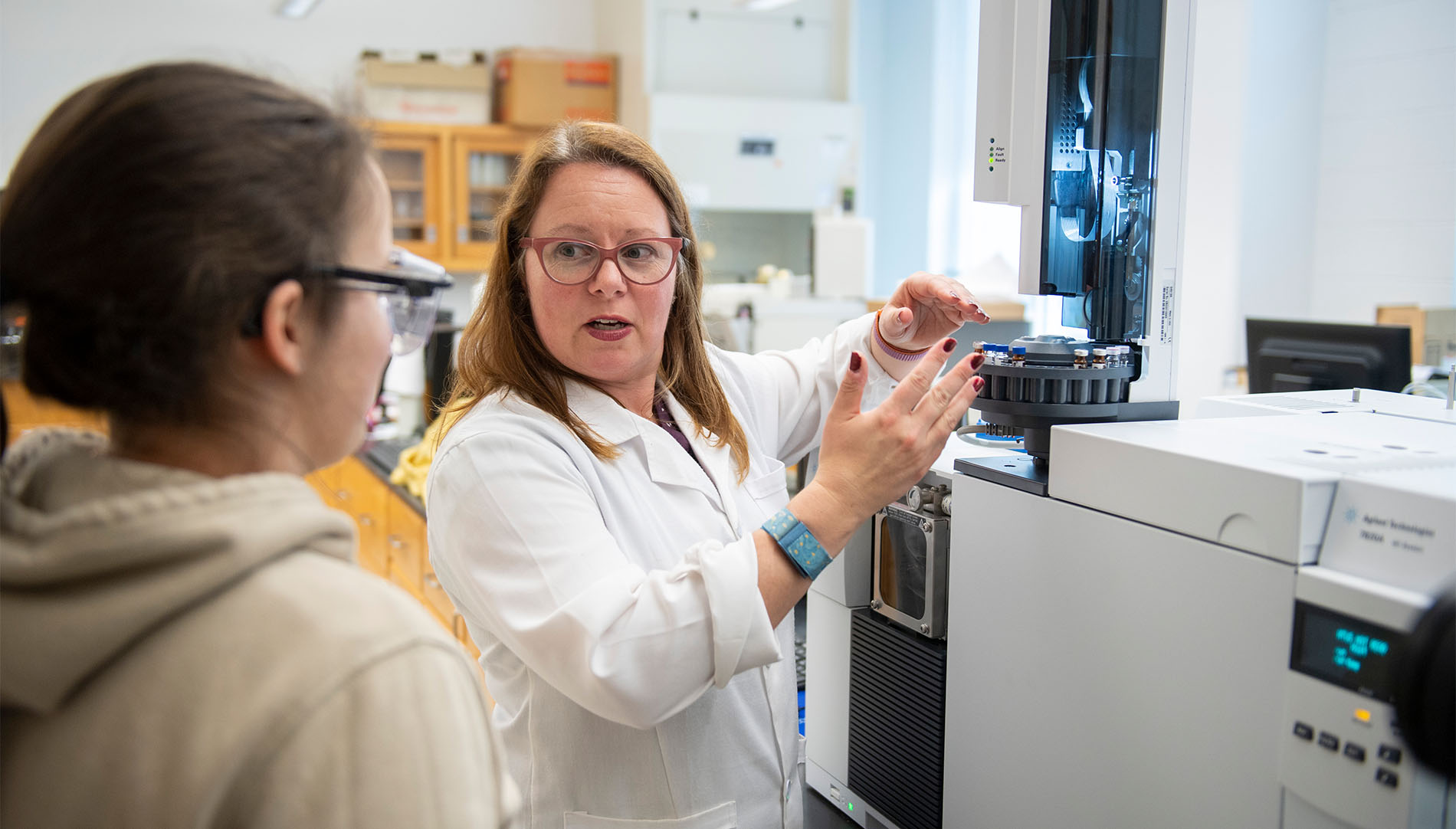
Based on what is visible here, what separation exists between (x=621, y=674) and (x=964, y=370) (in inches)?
17.0

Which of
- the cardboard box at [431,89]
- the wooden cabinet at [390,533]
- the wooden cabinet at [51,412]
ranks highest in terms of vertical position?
the cardboard box at [431,89]

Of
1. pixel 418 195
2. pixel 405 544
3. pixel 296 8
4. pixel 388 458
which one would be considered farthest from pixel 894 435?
pixel 296 8

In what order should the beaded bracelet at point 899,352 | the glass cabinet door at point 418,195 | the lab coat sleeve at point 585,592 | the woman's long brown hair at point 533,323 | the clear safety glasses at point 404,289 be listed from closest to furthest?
the clear safety glasses at point 404,289 < the lab coat sleeve at point 585,592 < the woman's long brown hair at point 533,323 < the beaded bracelet at point 899,352 < the glass cabinet door at point 418,195

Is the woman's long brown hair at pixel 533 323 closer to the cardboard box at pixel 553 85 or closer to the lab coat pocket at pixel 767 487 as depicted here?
the lab coat pocket at pixel 767 487

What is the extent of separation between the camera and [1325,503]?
740 mm

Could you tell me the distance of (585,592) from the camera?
2.96 feet

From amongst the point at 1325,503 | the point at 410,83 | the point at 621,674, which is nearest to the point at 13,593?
the point at 621,674

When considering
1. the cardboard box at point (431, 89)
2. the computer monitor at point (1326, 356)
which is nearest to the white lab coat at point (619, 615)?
the computer monitor at point (1326, 356)

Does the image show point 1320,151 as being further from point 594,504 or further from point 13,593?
point 13,593

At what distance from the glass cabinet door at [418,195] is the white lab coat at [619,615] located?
4277 millimetres

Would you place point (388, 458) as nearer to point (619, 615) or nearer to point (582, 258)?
point (582, 258)

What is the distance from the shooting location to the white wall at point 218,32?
5035 mm

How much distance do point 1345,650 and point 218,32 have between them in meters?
5.84

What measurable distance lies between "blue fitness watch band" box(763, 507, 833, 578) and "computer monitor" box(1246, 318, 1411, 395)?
1.49m
